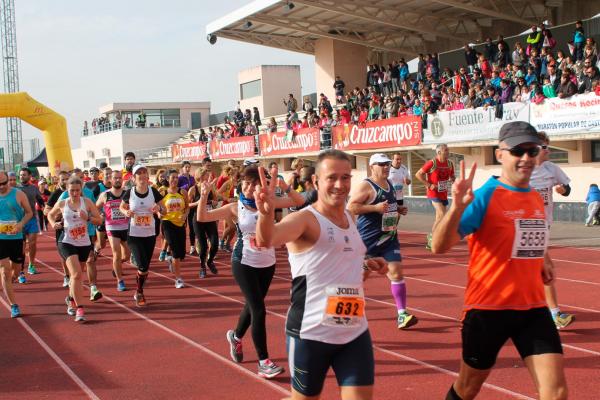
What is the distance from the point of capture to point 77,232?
898 cm

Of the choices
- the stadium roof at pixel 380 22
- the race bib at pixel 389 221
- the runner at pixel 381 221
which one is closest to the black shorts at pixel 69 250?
the runner at pixel 381 221

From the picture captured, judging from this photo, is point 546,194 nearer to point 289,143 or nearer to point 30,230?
point 30,230

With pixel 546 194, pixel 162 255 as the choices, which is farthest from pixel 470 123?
pixel 546 194

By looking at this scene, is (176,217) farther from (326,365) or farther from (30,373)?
(326,365)

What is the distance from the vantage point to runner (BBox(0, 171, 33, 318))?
30.0 ft

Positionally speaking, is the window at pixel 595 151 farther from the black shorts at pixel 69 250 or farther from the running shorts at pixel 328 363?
the running shorts at pixel 328 363

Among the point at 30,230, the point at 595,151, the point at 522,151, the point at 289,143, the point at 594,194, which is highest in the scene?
the point at 289,143

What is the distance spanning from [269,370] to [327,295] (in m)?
2.62

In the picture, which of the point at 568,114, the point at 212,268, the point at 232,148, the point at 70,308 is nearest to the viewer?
the point at 70,308

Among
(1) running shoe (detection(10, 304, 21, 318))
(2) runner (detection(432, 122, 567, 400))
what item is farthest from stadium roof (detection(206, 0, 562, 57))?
(2) runner (detection(432, 122, 567, 400))

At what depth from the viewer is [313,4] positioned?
26.7 metres

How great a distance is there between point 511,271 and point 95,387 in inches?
159

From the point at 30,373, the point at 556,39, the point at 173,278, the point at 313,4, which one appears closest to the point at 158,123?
Answer: the point at 313,4

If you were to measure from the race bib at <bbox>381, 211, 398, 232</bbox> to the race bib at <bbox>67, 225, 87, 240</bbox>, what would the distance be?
164 inches
